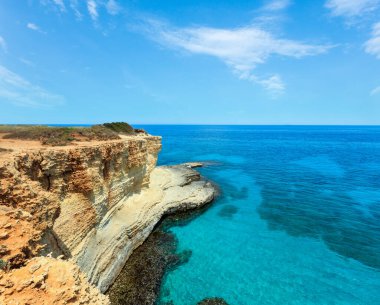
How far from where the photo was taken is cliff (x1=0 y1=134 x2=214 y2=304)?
28.7 ft

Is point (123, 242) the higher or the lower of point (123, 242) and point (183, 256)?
the higher

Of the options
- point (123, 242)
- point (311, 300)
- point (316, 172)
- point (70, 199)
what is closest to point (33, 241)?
point (70, 199)

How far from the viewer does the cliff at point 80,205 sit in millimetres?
8750

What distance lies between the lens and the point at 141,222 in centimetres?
2403

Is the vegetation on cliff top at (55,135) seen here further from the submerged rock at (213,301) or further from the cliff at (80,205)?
the submerged rock at (213,301)

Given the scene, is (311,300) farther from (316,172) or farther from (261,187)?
(316,172)

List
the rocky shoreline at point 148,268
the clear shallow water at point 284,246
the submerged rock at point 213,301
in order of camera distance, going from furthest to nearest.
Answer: the clear shallow water at point 284,246 → the rocky shoreline at point 148,268 → the submerged rock at point 213,301

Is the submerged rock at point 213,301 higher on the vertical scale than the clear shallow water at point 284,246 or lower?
lower

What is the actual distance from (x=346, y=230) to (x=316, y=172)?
27652mm

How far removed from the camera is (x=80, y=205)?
54.5ft

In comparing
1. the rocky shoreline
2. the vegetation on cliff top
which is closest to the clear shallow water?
the rocky shoreline

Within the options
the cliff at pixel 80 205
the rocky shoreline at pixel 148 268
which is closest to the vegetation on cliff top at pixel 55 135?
the cliff at pixel 80 205

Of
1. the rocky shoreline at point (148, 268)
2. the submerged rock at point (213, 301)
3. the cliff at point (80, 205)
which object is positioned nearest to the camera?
the cliff at point (80, 205)

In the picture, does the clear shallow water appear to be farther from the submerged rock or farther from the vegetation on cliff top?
the vegetation on cliff top
